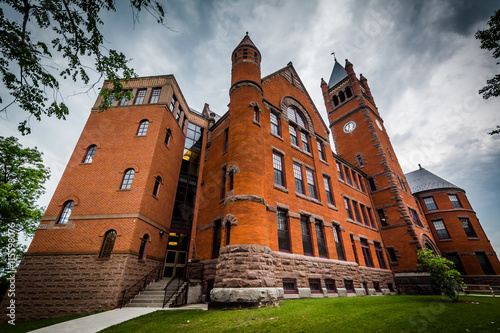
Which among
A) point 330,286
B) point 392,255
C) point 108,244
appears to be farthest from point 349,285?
point 108,244

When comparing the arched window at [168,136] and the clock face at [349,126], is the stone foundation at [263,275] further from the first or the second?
the clock face at [349,126]

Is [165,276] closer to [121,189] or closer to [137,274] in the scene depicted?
[137,274]

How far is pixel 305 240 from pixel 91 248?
13.0 metres

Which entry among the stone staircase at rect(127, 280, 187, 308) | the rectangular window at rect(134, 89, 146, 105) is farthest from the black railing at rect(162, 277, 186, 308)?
the rectangular window at rect(134, 89, 146, 105)

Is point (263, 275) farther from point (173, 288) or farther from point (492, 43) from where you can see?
point (492, 43)

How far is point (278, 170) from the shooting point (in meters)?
13.6

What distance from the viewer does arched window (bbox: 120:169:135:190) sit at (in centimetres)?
1437

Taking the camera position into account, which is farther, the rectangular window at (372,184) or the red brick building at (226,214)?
the rectangular window at (372,184)

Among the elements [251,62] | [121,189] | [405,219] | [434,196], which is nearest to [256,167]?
[251,62]

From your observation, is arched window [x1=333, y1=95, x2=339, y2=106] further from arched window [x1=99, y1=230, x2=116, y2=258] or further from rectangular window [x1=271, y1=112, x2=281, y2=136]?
arched window [x1=99, y1=230, x2=116, y2=258]

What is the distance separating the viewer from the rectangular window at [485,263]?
71.8ft

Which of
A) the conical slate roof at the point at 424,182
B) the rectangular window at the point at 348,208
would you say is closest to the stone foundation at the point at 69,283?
the rectangular window at the point at 348,208

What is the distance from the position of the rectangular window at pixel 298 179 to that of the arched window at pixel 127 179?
11746 millimetres

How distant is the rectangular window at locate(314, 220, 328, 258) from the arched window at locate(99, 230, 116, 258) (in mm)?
12836
